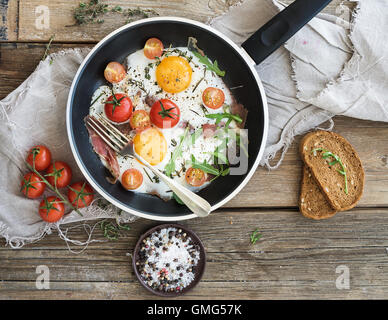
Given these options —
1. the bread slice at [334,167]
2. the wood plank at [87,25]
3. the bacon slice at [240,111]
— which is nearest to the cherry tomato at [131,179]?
the bacon slice at [240,111]

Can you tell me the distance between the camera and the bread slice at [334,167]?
1635 millimetres

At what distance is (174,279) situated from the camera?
5.43ft

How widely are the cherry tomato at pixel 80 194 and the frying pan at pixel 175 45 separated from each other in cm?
8

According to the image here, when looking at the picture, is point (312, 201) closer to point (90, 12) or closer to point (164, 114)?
point (164, 114)

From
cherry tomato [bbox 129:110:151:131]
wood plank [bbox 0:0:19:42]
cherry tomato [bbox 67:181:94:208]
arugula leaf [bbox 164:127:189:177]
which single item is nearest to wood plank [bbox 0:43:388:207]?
arugula leaf [bbox 164:127:189:177]

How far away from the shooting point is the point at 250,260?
5.68 feet

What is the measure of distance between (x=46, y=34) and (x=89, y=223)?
0.92 m

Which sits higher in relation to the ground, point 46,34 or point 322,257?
point 46,34

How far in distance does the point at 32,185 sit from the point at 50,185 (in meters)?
0.10

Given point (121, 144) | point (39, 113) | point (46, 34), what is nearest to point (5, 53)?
point (46, 34)

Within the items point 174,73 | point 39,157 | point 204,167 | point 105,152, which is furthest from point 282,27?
point 39,157

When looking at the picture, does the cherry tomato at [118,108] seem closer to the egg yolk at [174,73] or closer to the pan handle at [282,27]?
the egg yolk at [174,73]

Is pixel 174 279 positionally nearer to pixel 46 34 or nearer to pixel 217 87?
pixel 217 87

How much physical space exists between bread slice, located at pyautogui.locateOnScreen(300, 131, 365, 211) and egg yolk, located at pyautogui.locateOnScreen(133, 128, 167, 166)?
65cm
